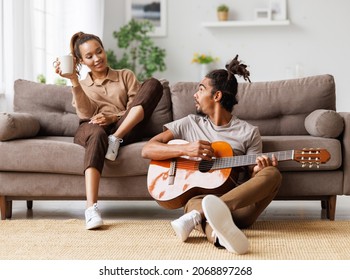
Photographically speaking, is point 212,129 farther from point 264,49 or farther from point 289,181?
point 264,49

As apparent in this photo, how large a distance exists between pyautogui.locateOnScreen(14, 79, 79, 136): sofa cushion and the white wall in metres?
3.21

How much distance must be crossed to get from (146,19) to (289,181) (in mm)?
4165

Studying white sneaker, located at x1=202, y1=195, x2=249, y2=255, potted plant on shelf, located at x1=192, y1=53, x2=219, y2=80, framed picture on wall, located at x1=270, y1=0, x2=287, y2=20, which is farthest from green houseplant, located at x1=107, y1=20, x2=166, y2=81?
white sneaker, located at x1=202, y1=195, x2=249, y2=255

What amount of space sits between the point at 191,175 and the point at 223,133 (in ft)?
0.89

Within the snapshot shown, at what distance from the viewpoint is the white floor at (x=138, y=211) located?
370 cm

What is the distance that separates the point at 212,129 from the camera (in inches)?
126

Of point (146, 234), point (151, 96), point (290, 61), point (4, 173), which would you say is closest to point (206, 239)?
point (146, 234)

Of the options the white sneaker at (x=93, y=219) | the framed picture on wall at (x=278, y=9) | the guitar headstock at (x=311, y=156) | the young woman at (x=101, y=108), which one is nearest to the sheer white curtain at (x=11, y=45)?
the young woman at (x=101, y=108)

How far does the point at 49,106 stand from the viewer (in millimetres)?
4094

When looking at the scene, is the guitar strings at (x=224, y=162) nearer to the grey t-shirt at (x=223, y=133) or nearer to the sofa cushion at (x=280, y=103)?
the grey t-shirt at (x=223, y=133)

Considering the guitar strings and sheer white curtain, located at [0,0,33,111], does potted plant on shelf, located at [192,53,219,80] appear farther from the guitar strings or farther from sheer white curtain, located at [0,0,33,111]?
the guitar strings

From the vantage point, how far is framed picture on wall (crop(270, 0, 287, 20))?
7016 millimetres

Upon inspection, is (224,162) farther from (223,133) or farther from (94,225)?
(94,225)

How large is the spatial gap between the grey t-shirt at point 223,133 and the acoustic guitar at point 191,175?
0.28 ft
